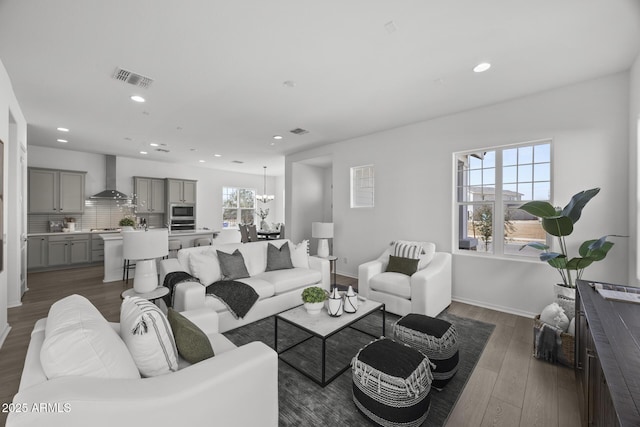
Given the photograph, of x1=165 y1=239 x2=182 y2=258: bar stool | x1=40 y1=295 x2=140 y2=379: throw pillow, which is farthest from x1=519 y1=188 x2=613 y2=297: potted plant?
x1=165 y1=239 x2=182 y2=258: bar stool

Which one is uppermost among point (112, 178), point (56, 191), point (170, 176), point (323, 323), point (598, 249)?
point (170, 176)

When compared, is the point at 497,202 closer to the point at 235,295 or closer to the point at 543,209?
the point at 543,209

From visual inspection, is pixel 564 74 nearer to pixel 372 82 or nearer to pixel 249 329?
pixel 372 82

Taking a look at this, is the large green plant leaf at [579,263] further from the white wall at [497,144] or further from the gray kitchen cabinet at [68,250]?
the gray kitchen cabinet at [68,250]

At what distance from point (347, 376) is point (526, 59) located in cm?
342

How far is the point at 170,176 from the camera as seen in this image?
8383mm

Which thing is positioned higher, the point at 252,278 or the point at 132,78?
→ the point at 132,78

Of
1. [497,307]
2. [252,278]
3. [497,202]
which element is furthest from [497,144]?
[252,278]

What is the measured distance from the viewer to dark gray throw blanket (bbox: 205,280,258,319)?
2975 mm

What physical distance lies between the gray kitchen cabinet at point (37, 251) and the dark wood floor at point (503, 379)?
9.29 feet

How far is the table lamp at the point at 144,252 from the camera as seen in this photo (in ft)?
8.64

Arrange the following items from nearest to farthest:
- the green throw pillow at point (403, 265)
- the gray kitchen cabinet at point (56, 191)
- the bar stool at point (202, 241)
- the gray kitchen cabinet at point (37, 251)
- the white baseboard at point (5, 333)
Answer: the white baseboard at point (5, 333), the green throw pillow at point (403, 265), the gray kitchen cabinet at point (37, 251), the gray kitchen cabinet at point (56, 191), the bar stool at point (202, 241)

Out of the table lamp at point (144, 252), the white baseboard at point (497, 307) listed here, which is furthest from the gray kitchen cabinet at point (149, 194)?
the white baseboard at point (497, 307)

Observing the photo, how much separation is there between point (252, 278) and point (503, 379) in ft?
9.21
